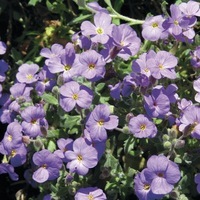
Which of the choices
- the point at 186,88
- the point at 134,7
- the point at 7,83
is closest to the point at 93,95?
the point at 186,88

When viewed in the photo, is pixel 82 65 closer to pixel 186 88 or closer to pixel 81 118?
pixel 81 118

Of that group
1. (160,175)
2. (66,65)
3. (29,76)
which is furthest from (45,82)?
(160,175)

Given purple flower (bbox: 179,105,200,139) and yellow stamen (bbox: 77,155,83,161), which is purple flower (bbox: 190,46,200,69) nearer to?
purple flower (bbox: 179,105,200,139)

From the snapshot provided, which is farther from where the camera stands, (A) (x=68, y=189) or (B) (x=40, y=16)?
(B) (x=40, y=16)

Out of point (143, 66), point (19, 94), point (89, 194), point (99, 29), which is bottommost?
point (89, 194)

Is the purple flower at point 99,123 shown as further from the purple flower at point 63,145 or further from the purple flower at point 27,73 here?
the purple flower at point 27,73

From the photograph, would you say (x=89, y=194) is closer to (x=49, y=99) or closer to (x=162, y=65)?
(x=49, y=99)
